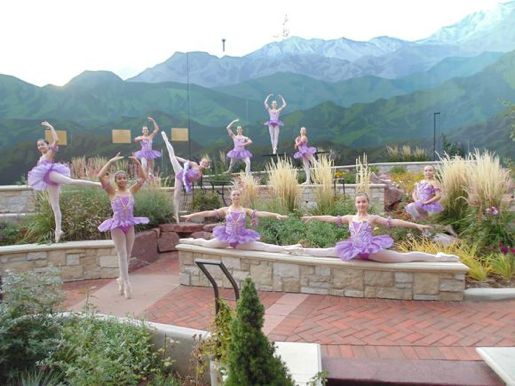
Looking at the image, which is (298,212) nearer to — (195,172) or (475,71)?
(195,172)

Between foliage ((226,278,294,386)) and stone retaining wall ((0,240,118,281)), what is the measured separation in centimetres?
429

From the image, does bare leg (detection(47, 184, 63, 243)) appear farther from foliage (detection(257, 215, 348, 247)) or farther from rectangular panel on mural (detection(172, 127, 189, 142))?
rectangular panel on mural (detection(172, 127, 189, 142))

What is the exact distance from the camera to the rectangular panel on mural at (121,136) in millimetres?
15156

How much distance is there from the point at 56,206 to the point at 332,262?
13.0ft

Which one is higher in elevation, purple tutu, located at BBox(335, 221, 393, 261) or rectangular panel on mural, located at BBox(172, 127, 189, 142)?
rectangular panel on mural, located at BBox(172, 127, 189, 142)

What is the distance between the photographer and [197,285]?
5.43m

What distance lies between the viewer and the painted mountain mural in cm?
1670

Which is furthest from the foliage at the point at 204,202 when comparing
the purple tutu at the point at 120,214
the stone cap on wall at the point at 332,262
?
the purple tutu at the point at 120,214

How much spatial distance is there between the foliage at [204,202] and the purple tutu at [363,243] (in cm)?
424

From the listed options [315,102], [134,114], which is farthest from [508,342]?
[315,102]

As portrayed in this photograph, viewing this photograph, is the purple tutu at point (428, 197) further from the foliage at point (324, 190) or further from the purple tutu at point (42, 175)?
the purple tutu at point (42, 175)

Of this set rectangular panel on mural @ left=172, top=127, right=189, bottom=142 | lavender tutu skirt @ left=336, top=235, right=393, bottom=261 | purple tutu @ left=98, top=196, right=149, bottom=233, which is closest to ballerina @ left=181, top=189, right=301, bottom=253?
lavender tutu skirt @ left=336, top=235, right=393, bottom=261

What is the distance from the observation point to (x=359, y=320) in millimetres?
4020

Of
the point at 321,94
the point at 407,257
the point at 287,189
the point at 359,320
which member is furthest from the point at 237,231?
the point at 321,94
